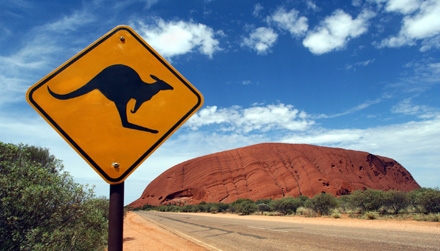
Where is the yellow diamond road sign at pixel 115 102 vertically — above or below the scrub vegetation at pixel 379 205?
above

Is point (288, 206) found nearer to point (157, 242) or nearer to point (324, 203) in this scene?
point (324, 203)

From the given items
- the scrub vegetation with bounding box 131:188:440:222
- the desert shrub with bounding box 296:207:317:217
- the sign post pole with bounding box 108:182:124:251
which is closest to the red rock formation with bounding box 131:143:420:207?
the desert shrub with bounding box 296:207:317:217

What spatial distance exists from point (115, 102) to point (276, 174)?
3323 inches

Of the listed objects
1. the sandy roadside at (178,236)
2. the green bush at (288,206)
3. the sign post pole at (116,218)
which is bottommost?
the sandy roadside at (178,236)

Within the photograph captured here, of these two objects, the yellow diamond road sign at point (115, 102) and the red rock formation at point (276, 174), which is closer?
the yellow diamond road sign at point (115, 102)

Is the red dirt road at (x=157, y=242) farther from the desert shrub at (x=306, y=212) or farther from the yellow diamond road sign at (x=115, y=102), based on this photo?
the desert shrub at (x=306, y=212)

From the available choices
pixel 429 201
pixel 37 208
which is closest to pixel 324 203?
pixel 429 201

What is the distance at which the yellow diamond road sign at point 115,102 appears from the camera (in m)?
1.75

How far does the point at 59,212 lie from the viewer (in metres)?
3.85

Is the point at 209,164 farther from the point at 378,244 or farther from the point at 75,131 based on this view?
the point at 75,131

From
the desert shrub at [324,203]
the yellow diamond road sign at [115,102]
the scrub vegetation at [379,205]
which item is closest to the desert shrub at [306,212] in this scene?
the scrub vegetation at [379,205]

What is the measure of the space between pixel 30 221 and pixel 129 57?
262 centimetres

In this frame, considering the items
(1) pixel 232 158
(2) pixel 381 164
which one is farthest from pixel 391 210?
(2) pixel 381 164

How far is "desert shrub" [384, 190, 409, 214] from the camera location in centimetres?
2530
